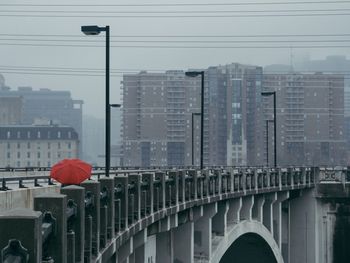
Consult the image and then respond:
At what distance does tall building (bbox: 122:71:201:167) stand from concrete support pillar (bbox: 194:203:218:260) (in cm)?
13926

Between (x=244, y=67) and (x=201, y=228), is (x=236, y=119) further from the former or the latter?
(x=201, y=228)

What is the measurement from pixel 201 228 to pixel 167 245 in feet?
18.0

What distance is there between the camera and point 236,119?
616 ft

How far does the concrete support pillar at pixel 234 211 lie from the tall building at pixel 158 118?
440 ft

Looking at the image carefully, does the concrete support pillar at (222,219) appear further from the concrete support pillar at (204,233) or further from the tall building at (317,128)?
the tall building at (317,128)

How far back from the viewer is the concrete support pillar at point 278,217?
40.9 metres

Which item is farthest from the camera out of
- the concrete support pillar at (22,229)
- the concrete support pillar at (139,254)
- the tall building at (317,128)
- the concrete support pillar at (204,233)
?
A: the tall building at (317,128)

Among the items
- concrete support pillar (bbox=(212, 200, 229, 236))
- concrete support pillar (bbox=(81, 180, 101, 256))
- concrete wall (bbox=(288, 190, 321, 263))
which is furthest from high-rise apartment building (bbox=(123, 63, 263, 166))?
concrete support pillar (bbox=(81, 180, 101, 256))

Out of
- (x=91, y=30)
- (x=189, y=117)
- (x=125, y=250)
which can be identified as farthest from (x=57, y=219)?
(x=189, y=117)

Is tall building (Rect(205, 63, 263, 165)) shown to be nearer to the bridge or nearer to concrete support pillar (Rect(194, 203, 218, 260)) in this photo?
the bridge

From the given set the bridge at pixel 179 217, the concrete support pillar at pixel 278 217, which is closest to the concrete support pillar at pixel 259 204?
the bridge at pixel 179 217

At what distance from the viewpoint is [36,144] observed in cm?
16488

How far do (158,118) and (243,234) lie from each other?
496 ft

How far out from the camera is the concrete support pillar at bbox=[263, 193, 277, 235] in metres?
39.7
